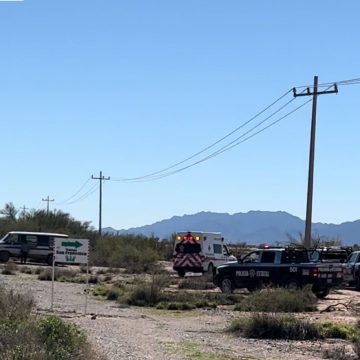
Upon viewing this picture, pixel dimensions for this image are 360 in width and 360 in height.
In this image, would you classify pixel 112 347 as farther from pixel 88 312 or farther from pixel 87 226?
pixel 87 226

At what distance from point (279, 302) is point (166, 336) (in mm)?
7125

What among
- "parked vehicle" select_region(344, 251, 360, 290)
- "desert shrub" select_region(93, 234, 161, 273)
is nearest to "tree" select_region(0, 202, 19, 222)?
"desert shrub" select_region(93, 234, 161, 273)

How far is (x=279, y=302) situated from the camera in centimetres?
2403

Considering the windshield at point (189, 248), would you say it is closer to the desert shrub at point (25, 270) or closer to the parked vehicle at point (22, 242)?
the desert shrub at point (25, 270)

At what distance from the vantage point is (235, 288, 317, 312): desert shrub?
23.6 m

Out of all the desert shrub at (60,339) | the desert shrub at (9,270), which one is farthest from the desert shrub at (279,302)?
the desert shrub at (9,270)

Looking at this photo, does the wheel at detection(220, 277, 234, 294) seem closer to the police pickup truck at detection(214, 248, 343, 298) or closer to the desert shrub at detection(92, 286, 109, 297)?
the police pickup truck at detection(214, 248, 343, 298)

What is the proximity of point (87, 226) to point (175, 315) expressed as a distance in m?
55.3

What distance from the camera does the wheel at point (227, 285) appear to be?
3016cm

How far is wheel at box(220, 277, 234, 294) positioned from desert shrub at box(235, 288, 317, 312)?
4.32m

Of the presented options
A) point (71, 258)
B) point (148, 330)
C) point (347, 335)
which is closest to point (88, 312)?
point (71, 258)

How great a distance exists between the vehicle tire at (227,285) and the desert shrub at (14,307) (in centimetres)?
1182

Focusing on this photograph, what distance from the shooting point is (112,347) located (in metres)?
15.0

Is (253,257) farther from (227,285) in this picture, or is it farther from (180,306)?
(180,306)
